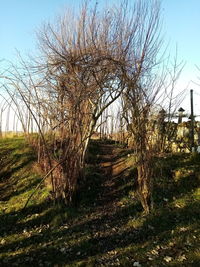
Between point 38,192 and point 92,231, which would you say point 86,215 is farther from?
point 38,192

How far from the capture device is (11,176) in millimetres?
7137

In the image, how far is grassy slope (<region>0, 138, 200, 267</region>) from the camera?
357cm

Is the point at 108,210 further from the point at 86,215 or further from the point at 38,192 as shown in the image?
the point at 38,192

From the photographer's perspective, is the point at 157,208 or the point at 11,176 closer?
the point at 157,208

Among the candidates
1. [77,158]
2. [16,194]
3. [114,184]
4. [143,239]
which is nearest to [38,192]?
[16,194]

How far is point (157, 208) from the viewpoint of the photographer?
490 cm

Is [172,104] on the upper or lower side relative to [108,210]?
upper

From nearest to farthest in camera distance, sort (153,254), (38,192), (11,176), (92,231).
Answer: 1. (153,254)
2. (92,231)
3. (38,192)
4. (11,176)

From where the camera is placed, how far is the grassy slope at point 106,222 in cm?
357

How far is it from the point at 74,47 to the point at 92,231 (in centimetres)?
490

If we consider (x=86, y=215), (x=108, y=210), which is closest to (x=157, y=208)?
(x=108, y=210)

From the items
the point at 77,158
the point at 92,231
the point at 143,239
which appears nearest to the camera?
the point at 143,239

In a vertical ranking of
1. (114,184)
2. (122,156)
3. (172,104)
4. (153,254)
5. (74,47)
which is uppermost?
(74,47)

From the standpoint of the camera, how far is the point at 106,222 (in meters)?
4.62
